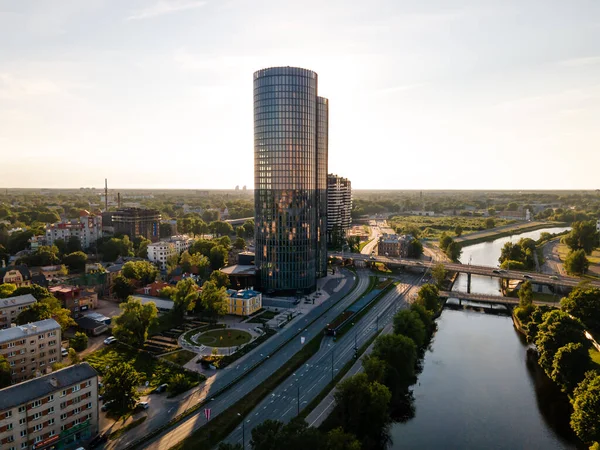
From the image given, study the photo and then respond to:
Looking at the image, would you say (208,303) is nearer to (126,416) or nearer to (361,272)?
(126,416)

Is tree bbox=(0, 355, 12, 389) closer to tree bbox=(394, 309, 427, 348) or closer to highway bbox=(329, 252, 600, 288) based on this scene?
tree bbox=(394, 309, 427, 348)

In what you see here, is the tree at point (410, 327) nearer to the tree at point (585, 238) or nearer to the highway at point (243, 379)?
the highway at point (243, 379)

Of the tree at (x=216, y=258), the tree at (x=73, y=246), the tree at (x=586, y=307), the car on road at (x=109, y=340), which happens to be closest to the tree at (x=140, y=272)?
the tree at (x=216, y=258)

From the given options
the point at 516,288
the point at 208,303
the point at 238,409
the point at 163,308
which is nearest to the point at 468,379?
the point at 238,409

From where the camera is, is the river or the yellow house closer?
the river

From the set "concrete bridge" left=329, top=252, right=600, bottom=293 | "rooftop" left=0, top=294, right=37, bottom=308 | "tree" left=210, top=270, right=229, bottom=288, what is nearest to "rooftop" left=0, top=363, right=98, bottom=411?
"rooftop" left=0, top=294, right=37, bottom=308

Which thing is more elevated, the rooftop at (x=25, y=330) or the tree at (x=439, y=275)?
the rooftop at (x=25, y=330)
